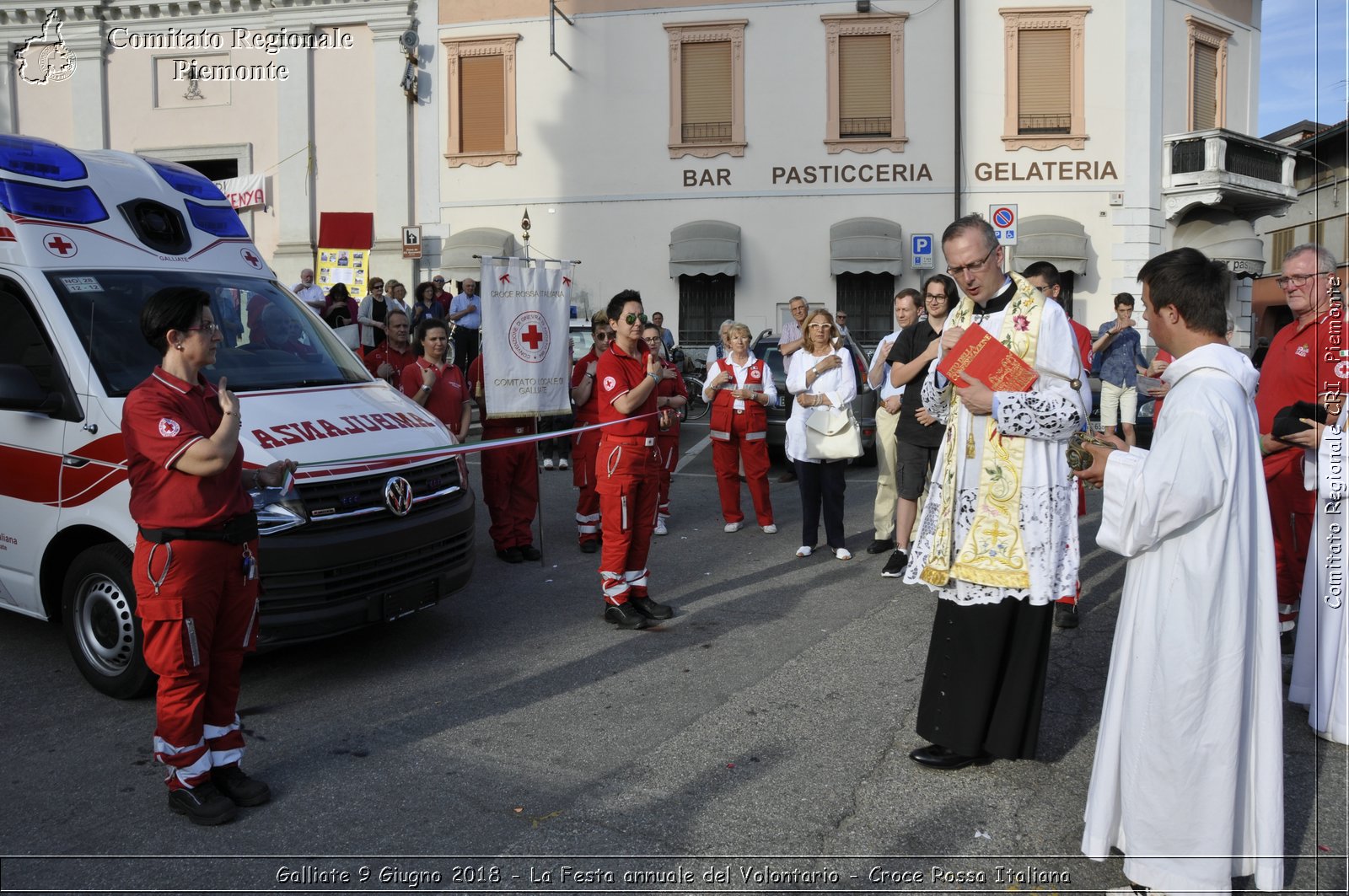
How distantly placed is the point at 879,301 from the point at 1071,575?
70.9 ft

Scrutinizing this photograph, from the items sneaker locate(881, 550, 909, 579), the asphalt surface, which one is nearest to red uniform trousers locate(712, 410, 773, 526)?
sneaker locate(881, 550, 909, 579)

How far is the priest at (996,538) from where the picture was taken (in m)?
4.24

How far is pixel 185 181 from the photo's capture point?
22.5 feet

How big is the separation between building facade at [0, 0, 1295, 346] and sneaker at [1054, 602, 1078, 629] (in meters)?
17.8

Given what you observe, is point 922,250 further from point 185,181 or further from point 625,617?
point 185,181

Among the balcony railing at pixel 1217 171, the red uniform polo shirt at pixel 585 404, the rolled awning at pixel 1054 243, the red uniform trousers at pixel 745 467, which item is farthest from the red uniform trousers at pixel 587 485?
the balcony railing at pixel 1217 171

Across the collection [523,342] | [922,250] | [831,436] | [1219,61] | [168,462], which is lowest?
[831,436]

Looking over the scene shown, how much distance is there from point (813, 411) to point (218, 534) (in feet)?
17.8

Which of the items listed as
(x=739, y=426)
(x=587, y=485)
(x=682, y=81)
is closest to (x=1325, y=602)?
(x=739, y=426)

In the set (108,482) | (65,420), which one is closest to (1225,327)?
(108,482)

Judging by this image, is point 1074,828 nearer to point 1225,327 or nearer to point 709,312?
point 1225,327

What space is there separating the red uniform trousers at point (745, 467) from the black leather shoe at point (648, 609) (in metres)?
2.96

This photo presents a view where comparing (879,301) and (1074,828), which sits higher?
(879,301)

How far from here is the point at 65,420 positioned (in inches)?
217
